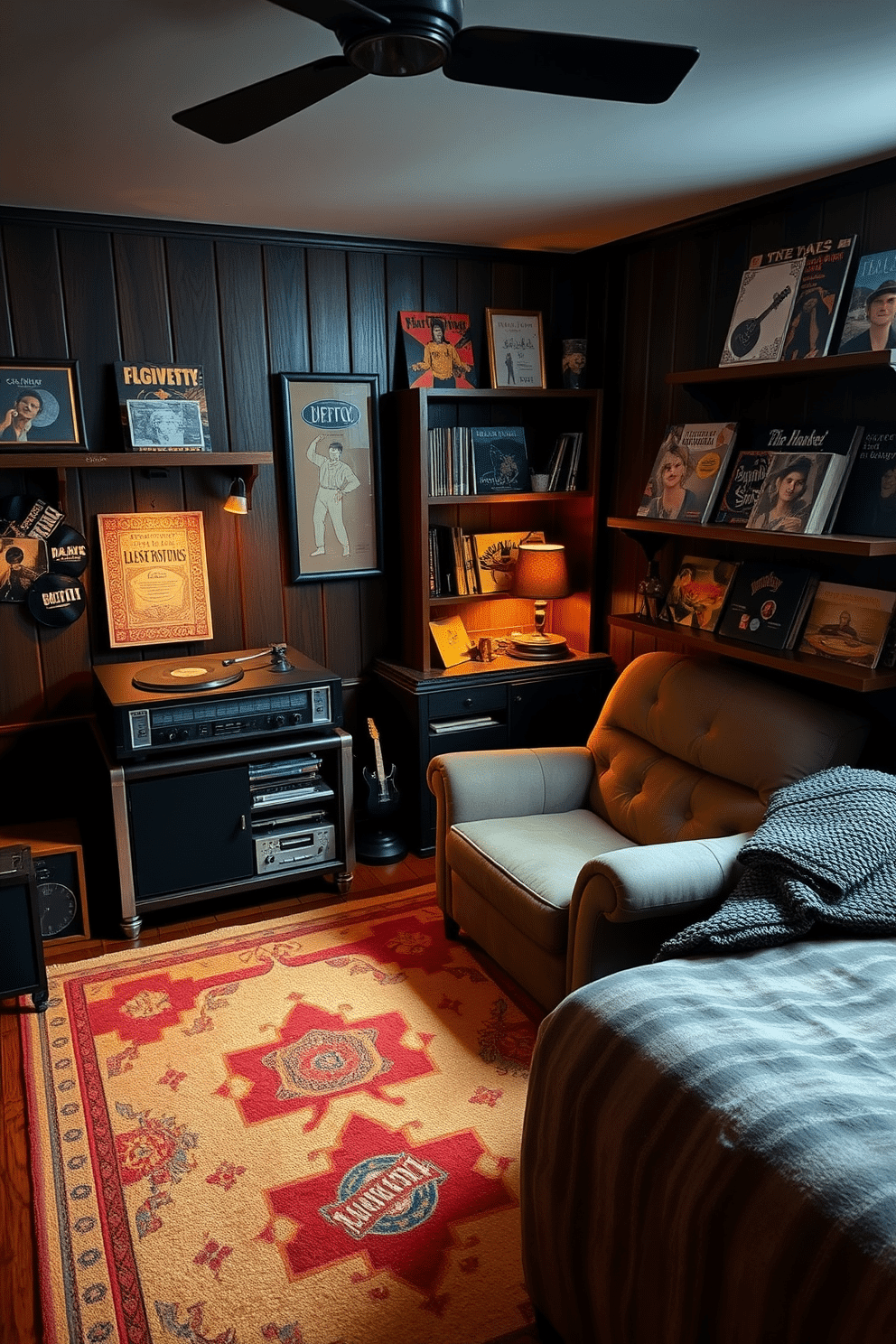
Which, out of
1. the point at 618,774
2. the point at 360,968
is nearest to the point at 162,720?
the point at 360,968

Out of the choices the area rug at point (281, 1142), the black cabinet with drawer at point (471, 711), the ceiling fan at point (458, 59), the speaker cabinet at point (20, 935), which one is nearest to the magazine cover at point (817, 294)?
the ceiling fan at point (458, 59)

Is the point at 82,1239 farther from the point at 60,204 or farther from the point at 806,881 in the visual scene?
the point at 60,204

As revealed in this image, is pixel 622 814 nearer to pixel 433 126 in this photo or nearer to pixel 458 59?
pixel 433 126

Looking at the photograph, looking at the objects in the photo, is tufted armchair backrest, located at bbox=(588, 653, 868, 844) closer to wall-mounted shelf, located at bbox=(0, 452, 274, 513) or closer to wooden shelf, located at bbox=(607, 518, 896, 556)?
wooden shelf, located at bbox=(607, 518, 896, 556)

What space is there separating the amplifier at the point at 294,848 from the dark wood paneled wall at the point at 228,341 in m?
0.73

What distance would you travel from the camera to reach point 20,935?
2.55m

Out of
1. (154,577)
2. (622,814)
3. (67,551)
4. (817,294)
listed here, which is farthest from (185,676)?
(817,294)

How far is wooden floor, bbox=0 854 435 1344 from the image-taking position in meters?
1.76

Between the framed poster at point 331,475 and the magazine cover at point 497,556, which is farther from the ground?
the framed poster at point 331,475

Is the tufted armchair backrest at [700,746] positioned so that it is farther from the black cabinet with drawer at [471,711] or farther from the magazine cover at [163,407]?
the magazine cover at [163,407]

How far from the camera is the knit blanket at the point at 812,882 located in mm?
1877

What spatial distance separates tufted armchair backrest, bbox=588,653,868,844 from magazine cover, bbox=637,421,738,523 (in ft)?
1.53

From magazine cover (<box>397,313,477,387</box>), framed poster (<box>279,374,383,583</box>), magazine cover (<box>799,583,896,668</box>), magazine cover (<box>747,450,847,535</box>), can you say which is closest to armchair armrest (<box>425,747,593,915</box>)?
magazine cover (<box>799,583,896,668</box>)

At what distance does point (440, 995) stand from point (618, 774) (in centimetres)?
84
